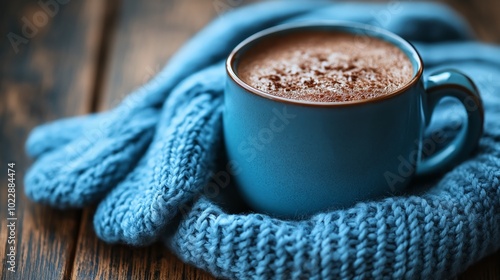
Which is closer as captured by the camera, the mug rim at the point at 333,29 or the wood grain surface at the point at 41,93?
the mug rim at the point at 333,29

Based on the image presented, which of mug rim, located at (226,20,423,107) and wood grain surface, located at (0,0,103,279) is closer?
mug rim, located at (226,20,423,107)

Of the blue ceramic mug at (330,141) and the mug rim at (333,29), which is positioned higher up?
the mug rim at (333,29)

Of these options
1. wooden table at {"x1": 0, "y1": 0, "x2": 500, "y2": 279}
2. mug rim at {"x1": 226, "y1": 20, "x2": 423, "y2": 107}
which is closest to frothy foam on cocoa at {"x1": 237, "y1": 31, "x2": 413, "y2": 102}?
mug rim at {"x1": 226, "y1": 20, "x2": 423, "y2": 107}

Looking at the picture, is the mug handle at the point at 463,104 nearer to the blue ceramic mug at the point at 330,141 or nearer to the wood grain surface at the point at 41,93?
the blue ceramic mug at the point at 330,141

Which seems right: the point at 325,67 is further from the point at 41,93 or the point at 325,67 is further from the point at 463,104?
the point at 41,93

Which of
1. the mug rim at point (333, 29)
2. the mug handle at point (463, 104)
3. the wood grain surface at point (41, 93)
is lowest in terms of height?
the wood grain surface at point (41, 93)

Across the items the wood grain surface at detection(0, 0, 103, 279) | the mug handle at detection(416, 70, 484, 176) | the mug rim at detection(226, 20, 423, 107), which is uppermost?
the mug rim at detection(226, 20, 423, 107)

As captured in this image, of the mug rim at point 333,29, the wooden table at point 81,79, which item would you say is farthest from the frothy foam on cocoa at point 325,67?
the wooden table at point 81,79

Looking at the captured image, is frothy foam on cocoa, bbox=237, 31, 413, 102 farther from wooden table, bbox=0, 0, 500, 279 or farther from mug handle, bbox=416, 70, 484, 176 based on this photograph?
wooden table, bbox=0, 0, 500, 279
